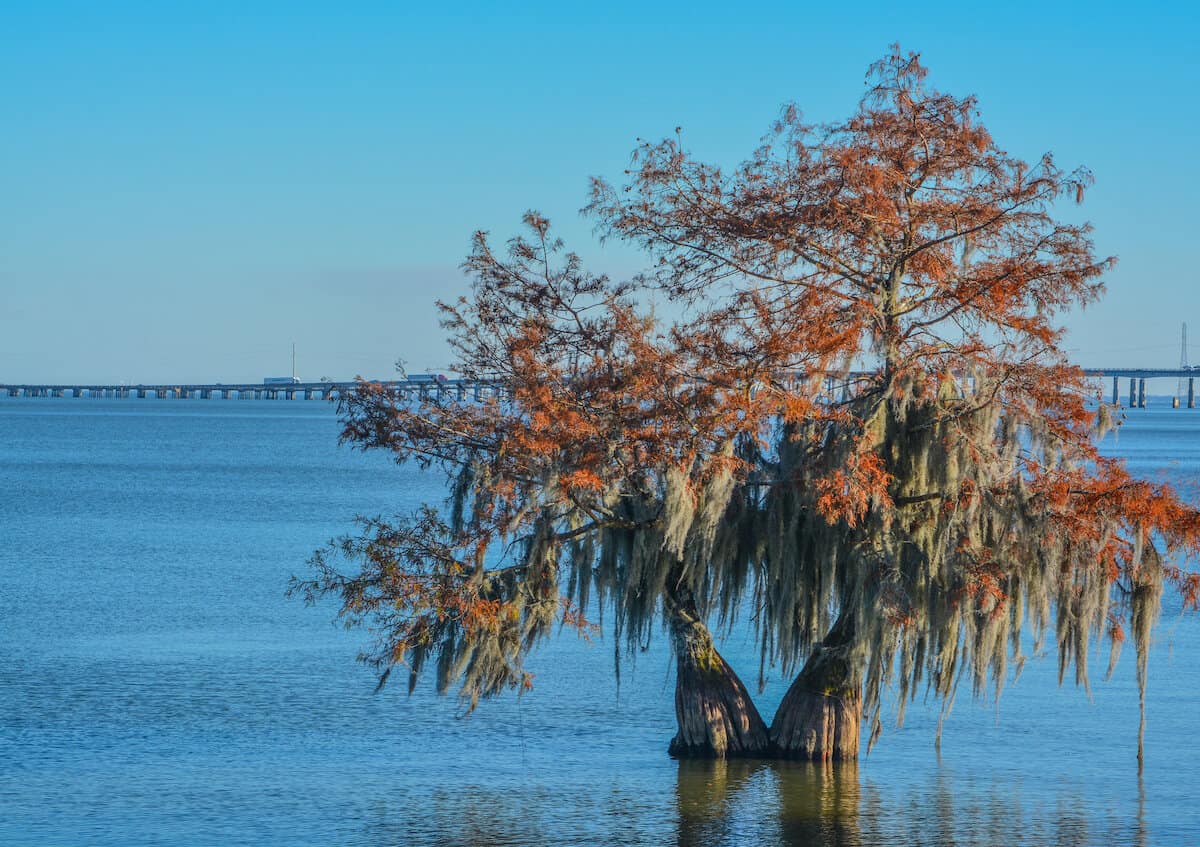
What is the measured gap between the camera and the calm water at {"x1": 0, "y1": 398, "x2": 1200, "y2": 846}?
51.3 feet

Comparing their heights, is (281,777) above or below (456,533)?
below

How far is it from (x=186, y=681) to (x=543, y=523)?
9.90m

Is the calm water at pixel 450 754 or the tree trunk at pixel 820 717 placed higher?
the tree trunk at pixel 820 717

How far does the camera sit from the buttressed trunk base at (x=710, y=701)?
16953 millimetres

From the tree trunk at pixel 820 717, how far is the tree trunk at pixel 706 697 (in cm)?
29

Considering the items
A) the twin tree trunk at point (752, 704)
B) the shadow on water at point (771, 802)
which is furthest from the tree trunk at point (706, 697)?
the shadow on water at point (771, 802)

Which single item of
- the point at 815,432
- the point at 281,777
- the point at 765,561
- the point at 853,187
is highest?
the point at 853,187

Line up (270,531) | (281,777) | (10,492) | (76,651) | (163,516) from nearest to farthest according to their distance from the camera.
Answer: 1. (281,777)
2. (76,651)
3. (270,531)
4. (163,516)
5. (10,492)

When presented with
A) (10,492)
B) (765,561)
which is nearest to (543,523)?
(765,561)

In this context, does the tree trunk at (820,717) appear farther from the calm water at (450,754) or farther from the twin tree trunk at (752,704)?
the calm water at (450,754)

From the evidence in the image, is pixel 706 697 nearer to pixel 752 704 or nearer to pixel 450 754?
pixel 752 704

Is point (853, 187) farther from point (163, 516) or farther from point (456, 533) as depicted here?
point (163, 516)

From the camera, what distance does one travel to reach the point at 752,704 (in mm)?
17234

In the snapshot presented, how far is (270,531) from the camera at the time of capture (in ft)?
161
